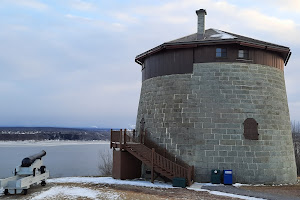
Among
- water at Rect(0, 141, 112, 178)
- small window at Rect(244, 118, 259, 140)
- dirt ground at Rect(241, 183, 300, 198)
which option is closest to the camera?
dirt ground at Rect(241, 183, 300, 198)

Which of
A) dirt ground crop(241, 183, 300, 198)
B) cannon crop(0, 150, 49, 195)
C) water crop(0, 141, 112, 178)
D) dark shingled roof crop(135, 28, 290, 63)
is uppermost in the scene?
dark shingled roof crop(135, 28, 290, 63)

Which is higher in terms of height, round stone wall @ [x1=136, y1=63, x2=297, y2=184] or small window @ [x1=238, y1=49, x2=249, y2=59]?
small window @ [x1=238, y1=49, x2=249, y2=59]

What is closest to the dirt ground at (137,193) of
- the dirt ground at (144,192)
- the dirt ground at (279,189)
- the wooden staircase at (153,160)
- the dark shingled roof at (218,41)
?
the dirt ground at (144,192)

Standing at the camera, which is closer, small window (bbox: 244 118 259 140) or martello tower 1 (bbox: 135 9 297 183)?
martello tower 1 (bbox: 135 9 297 183)

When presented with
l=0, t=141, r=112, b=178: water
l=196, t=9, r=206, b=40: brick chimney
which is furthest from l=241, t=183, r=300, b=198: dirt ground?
l=0, t=141, r=112, b=178: water

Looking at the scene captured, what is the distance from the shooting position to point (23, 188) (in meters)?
13.7

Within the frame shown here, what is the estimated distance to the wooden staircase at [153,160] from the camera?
16.7 m

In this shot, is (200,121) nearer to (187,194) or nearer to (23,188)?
(187,194)

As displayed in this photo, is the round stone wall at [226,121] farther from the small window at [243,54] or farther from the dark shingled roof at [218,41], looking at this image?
the dark shingled roof at [218,41]

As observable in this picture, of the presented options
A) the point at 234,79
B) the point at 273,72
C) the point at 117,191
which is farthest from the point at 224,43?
the point at 117,191

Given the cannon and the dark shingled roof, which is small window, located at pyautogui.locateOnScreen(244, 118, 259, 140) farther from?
the cannon

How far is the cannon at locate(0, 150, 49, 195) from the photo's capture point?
13639mm

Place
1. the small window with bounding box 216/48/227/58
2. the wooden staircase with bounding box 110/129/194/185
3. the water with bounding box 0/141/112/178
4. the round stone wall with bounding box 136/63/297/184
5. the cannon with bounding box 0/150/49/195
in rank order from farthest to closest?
the water with bounding box 0/141/112/178 < the small window with bounding box 216/48/227/58 < the round stone wall with bounding box 136/63/297/184 < the wooden staircase with bounding box 110/129/194/185 < the cannon with bounding box 0/150/49/195

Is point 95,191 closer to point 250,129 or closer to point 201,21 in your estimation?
point 250,129
